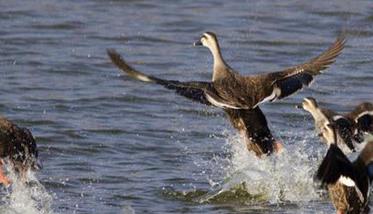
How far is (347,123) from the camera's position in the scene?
11.3 m

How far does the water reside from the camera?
12211 millimetres

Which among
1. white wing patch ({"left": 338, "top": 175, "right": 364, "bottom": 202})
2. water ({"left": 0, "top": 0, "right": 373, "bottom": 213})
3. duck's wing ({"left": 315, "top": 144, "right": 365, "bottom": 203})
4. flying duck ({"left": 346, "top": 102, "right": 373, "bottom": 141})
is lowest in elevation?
water ({"left": 0, "top": 0, "right": 373, "bottom": 213})

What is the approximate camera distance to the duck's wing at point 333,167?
9547 mm

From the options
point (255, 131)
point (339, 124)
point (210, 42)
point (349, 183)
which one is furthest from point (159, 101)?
point (349, 183)

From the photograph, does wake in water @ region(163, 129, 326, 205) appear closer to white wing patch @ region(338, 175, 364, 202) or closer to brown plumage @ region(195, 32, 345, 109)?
brown plumage @ region(195, 32, 345, 109)

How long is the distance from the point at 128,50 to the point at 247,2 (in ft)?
11.9

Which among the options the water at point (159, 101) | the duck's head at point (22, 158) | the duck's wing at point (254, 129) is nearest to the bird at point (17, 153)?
the duck's head at point (22, 158)

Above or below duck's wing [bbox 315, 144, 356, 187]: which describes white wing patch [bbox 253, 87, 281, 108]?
below

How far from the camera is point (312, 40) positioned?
19.8m

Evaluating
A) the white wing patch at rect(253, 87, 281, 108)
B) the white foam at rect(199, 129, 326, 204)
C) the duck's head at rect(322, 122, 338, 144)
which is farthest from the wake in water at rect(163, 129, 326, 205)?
the duck's head at rect(322, 122, 338, 144)

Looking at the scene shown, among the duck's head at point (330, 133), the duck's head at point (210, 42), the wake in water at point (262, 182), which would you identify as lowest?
the wake in water at point (262, 182)

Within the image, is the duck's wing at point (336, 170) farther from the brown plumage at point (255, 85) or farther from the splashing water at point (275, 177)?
the brown plumage at point (255, 85)

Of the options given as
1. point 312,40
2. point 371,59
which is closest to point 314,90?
point 371,59

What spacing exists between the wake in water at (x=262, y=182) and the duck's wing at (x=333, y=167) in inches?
80.0
